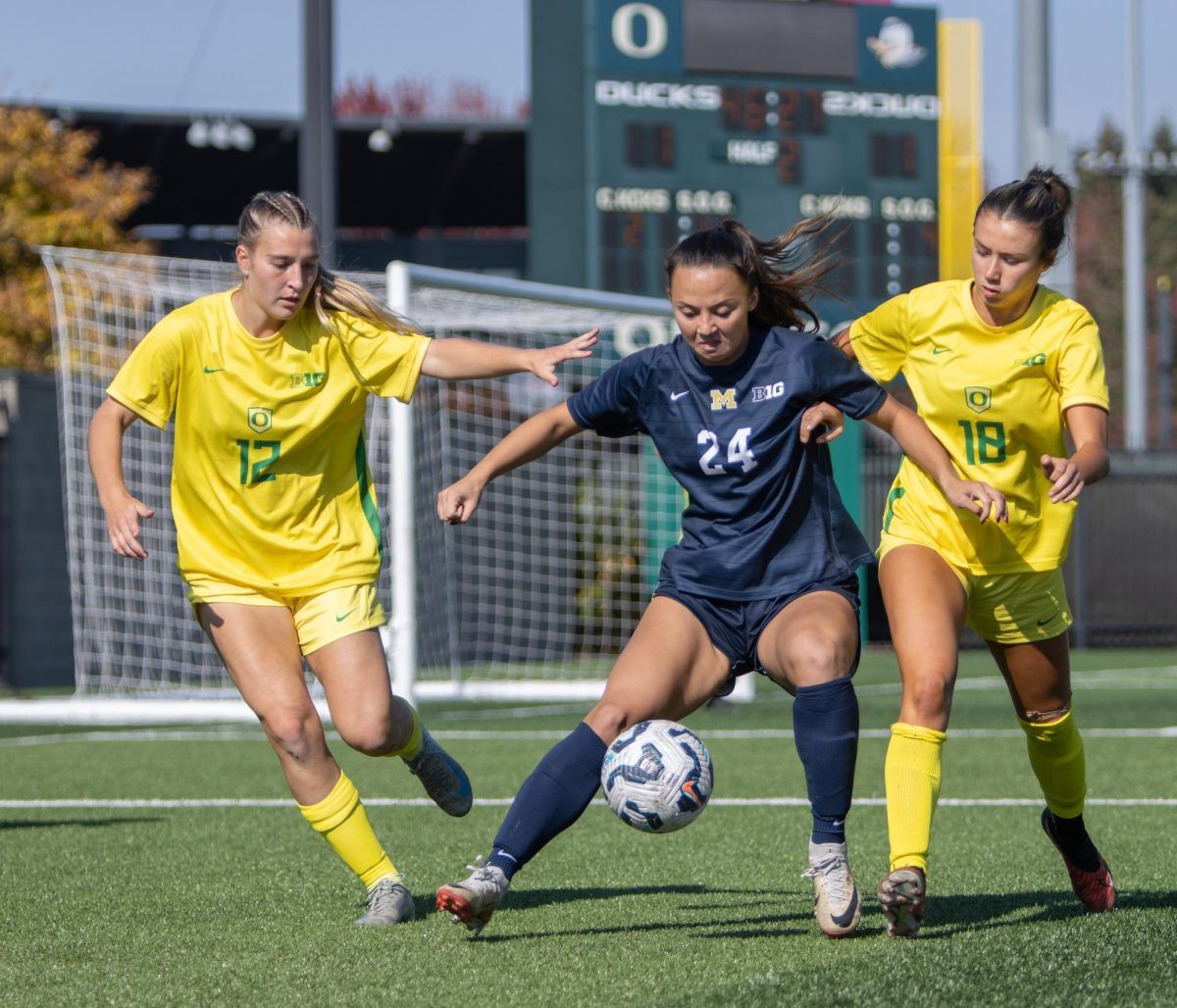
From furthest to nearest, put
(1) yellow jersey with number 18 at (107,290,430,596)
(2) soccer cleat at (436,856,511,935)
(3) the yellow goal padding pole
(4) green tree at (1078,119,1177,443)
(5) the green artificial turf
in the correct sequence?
(4) green tree at (1078,119,1177,443), (3) the yellow goal padding pole, (1) yellow jersey with number 18 at (107,290,430,596), (2) soccer cleat at (436,856,511,935), (5) the green artificial turf

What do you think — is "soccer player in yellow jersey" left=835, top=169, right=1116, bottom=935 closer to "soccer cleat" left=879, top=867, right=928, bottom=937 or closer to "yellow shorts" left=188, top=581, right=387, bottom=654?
"soccer cleat" left=879, top=867, right=928, bottom=937

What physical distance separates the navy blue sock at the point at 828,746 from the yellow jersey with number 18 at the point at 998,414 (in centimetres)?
63

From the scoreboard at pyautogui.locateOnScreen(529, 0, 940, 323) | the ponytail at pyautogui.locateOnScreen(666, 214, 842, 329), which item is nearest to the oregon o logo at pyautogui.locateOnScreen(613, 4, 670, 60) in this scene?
the scoreboard at pyautogui.locateOnScreen(529, 0, 940, 323)

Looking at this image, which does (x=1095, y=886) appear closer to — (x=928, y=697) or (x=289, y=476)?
(x=928, y=697)

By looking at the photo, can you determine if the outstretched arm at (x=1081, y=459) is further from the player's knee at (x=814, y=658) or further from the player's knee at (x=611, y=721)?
the player's knee at (x=611, y=721)

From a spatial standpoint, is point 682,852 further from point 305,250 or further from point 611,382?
point 305,250

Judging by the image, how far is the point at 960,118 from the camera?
2048 cm

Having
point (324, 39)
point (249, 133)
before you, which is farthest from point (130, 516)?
point (249, 133)

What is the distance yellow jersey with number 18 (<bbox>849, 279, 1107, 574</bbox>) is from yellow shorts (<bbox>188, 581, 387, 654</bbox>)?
4.93 feet

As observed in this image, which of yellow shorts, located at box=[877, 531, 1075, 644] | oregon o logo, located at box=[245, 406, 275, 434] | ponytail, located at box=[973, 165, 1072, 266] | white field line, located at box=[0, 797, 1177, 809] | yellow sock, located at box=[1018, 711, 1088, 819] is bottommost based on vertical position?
white field line, located at box=[0, 797, 1177, 809]

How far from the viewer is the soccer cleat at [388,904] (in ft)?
15.6

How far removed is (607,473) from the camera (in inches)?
613

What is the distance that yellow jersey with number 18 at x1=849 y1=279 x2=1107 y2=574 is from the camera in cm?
474

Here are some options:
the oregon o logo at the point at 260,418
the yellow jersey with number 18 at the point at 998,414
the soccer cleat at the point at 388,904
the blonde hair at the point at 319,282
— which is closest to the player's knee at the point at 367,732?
the soccer cleat at the point at 388,904
